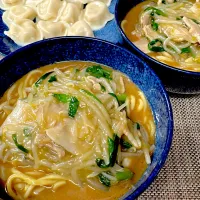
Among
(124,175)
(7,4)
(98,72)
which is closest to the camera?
(124,175)

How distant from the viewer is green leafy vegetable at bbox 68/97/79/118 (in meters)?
2.12

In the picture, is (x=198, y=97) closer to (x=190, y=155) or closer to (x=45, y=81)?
(x=190, y=155)

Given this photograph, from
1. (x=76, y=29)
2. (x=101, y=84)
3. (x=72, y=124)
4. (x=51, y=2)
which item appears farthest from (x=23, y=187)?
(x=51, y=2)

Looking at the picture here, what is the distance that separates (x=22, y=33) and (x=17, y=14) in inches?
14.7

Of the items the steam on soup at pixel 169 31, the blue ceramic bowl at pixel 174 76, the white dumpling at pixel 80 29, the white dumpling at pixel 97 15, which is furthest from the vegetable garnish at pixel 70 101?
the white dumpling at pixel 97 15

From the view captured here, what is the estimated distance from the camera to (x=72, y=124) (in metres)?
2.09

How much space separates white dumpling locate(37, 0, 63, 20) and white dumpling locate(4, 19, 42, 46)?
0.69ft

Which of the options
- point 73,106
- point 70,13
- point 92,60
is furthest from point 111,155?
point 70,13

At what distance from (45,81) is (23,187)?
78cm

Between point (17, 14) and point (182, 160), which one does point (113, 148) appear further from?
point (17, 14)

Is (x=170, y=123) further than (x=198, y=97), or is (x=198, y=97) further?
(x=198, y=97)

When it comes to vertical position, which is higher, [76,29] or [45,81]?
[45,81]

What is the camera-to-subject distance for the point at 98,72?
2477 millimetres

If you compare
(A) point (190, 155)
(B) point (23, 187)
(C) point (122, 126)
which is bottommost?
(A) point (190, 155)
